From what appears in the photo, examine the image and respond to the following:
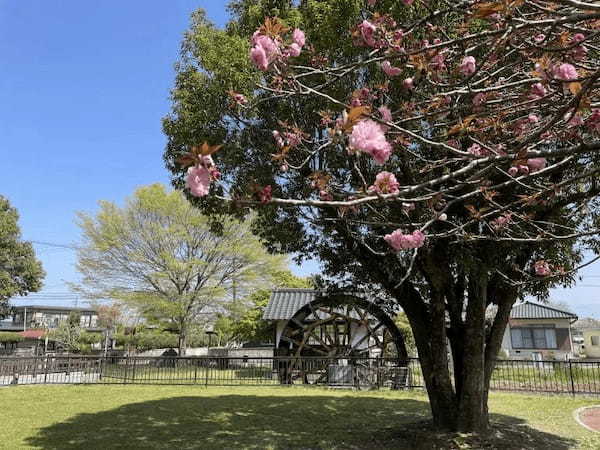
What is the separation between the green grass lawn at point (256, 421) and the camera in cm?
611

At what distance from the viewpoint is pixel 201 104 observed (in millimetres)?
6148

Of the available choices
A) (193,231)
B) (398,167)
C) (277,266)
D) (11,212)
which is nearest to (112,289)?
(193,231)

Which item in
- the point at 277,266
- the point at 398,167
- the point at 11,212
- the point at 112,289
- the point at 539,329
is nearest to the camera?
the point at 398,167

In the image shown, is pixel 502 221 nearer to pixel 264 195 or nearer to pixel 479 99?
pixel 479 99

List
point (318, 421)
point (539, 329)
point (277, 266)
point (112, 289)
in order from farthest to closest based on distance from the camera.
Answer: point (539, 329) < point (277, 266) < point (112, 289) < point (318, 421)

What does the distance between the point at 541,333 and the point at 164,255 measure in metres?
21.4

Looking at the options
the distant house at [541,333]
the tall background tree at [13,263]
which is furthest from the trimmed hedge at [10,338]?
the distant house at [541,333]

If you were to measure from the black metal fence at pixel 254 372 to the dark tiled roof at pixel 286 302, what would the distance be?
79.8 inches

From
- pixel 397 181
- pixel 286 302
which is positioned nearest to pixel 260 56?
pixel 397 181

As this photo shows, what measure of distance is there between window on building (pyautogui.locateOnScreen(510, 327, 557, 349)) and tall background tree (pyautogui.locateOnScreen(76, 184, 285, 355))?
16.0m

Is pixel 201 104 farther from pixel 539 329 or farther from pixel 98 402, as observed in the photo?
pixel 539 329

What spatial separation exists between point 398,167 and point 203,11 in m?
3.94

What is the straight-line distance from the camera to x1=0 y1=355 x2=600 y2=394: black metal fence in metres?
13.1

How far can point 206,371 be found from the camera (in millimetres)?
13430
